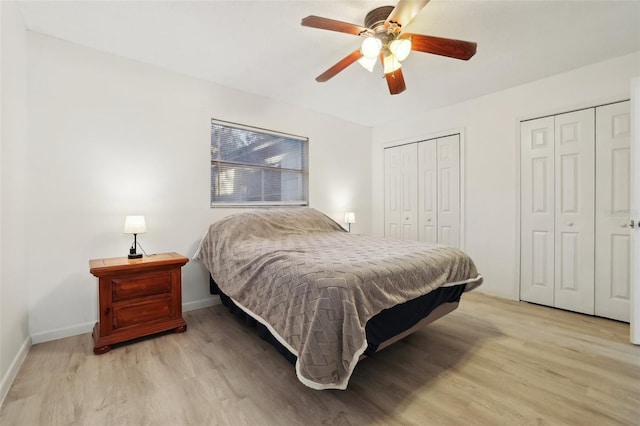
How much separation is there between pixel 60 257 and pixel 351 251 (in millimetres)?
2386

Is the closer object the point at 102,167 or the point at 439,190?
the point at 102,167

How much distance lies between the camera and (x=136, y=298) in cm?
215

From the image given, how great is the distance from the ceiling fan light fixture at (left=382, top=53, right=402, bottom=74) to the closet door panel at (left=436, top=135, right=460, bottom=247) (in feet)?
6.55

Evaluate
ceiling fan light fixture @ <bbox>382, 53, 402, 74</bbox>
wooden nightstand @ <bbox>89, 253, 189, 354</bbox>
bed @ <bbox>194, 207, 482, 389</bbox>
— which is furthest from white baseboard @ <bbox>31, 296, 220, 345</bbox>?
ceiling fan light fixture @ <bbox>382, 53, 402, 74</bbox>

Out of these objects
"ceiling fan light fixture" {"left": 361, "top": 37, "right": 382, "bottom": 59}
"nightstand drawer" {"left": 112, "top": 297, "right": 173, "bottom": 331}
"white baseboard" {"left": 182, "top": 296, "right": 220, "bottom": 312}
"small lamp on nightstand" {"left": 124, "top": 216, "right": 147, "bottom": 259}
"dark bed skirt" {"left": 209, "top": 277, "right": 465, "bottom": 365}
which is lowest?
"white baseboard" {"left": 182, "top": 296, "right": 220, "bottom": 312}

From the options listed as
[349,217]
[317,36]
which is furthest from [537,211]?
[317,36]

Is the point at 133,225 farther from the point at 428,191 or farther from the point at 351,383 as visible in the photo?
the point at 428,191

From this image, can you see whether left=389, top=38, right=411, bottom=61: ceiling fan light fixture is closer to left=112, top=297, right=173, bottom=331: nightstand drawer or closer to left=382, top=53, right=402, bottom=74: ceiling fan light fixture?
left=382, top=53, right=402, bottom=74: ceiling fan light fixture

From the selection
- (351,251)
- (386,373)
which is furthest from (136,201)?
(386,373)

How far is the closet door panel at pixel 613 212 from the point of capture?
2535 mm

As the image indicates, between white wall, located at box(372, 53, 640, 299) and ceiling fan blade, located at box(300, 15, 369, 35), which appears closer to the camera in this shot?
ceiling fan blade, located at box(300, 15, 369, 35)

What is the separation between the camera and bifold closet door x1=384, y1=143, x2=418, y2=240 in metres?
4.16

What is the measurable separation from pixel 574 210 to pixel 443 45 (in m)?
2.32

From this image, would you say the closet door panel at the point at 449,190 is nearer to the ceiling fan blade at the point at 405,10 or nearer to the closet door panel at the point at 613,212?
the closet door panel at the point at 613,212
